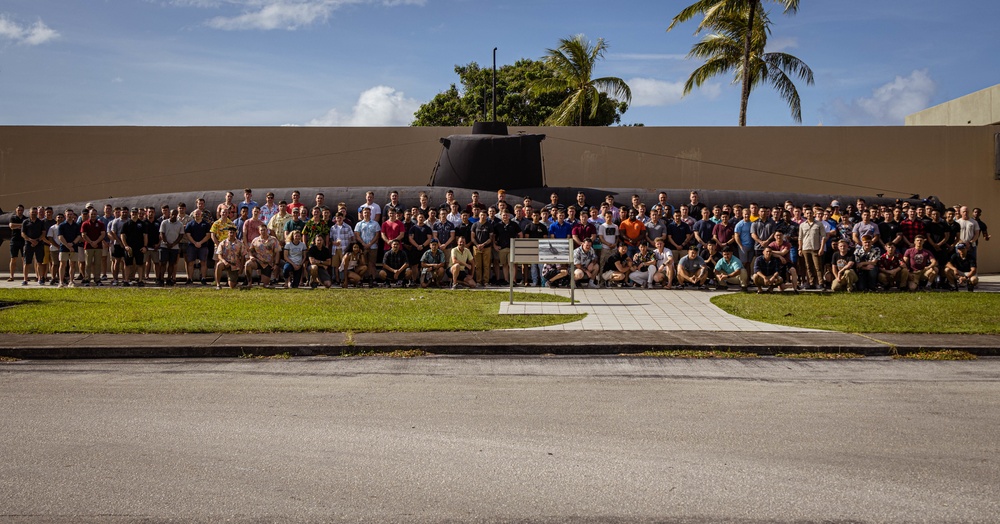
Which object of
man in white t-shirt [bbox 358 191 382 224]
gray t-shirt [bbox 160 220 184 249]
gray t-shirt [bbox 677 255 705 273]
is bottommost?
gray t-shirt [bbox 677 255 705 273]

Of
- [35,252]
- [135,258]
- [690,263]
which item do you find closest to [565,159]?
[690,263]

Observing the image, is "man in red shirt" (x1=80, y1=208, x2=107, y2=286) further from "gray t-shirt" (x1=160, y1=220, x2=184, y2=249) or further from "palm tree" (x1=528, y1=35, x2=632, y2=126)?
"palm tree" (x1=528, y1=35, x2=632, y2=126)

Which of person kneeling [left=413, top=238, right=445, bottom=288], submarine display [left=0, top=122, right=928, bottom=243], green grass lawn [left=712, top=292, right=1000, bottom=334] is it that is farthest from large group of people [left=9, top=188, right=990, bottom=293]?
submarine display [left=0, top=122, right=928, bottom=243]

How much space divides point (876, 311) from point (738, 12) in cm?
1921

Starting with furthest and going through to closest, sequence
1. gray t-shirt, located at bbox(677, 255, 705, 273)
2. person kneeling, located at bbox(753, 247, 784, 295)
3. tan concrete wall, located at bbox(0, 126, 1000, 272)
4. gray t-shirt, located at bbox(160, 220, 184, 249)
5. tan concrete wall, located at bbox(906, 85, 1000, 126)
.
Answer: tan concrete wall, located at bbox(906, 85, 1000, 126), tan concrete wall, located at bbox(0, 126, 1000, 272), gray t-shirt, located at bbox(160, 220, 184, 249), gray t-shirt, located at bbox(677, 255, 705, 273), person kneeling, located at bbox(753, 247, 784, 295)

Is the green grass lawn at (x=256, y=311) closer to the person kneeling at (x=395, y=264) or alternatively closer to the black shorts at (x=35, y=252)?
the person kneeling at (x=395, y=264)

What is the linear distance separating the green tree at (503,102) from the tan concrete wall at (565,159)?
1879 centimetres

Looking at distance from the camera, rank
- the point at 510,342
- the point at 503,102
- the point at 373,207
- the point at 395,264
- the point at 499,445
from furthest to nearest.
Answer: the point at 503,102
the point at 373,207
the point at 395,264
the point at 510,342
the point at 499,445

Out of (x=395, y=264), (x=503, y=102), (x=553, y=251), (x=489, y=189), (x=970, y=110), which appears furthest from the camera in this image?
(x=503, y=102)

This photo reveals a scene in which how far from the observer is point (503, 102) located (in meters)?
48.8

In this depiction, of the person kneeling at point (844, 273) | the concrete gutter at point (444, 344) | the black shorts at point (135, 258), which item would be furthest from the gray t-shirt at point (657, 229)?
the black shorts at point (135, 258)

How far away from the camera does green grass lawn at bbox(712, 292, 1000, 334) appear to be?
11359 millimetres

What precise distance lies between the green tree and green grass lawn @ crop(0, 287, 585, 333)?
31.7 m

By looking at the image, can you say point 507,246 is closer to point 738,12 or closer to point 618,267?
point 618,267
